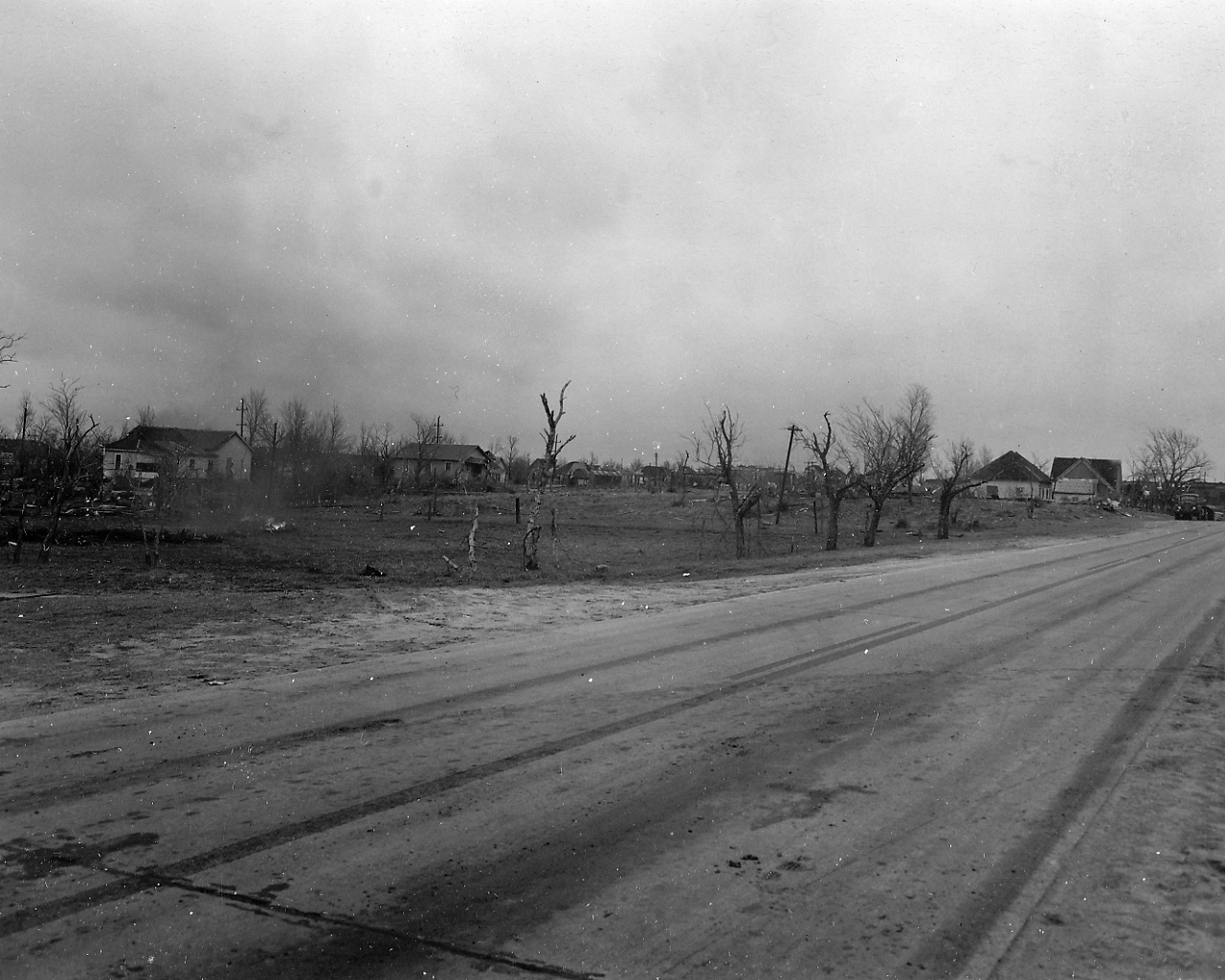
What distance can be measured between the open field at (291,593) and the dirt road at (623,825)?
4.36 ft

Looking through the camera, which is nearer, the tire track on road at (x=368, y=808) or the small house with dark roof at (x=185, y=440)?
the tire track on road at (x=368, y=808)

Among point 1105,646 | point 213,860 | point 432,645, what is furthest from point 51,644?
point 1105,646

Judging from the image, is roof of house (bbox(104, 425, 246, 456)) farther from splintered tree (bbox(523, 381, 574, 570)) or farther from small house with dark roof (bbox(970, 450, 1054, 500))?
small house with dark roof (bbox(970, 450, 1054, 500))

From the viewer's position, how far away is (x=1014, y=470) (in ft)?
330

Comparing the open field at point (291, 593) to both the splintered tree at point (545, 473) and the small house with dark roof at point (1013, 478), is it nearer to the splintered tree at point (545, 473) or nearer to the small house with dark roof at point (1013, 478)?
the splintered tree at point (545, 473)

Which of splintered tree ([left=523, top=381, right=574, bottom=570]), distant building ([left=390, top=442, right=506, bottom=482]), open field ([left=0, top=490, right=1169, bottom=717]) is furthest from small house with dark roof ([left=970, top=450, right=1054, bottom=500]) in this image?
splintered tree ([left=523, top=381, right=574, bottom=570])

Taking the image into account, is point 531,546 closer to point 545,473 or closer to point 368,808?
point 545,473

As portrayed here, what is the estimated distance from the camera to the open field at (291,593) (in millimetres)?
8664

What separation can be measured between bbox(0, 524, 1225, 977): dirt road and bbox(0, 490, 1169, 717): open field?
1330 millimetres

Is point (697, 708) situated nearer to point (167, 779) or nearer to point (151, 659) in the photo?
point (167, 779)

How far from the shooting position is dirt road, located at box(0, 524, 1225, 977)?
3.28m

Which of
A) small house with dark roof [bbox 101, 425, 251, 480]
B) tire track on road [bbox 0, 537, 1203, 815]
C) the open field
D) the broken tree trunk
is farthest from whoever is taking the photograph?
small house with dark roof [bbox 101, 425, 251, 480]

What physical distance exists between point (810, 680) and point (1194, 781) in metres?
3.13

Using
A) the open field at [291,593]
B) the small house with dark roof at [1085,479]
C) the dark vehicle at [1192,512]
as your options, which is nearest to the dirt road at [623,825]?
the open field at [291,593]
